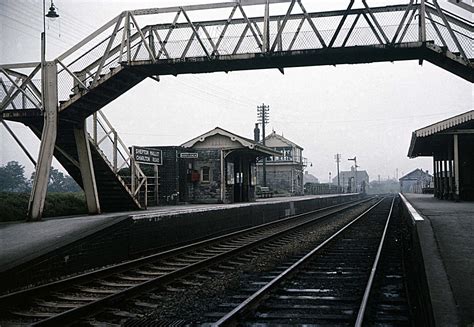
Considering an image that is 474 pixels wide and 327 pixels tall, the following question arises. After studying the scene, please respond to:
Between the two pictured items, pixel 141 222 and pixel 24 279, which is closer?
pixel 24 279

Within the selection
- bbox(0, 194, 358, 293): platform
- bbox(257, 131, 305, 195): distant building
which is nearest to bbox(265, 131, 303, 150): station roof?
bbox(257, 131, 305, 195): distant building

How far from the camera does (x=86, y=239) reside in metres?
9.48

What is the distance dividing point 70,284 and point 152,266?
7.47ft

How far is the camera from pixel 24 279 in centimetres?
765

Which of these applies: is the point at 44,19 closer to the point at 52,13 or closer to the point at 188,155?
the point at 52,13

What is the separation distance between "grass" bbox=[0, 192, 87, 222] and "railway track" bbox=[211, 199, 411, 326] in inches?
283

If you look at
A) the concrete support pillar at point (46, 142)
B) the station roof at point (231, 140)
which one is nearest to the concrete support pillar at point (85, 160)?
the concrete support pillar at point (46, 142)

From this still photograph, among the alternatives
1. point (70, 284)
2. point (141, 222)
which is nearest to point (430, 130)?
point (141, 222)

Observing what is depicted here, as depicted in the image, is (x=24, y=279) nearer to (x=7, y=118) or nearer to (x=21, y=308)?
(x=21, y=308)

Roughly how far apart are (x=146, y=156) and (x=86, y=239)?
10.3 meters

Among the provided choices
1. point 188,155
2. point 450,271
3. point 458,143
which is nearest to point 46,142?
point 450,271

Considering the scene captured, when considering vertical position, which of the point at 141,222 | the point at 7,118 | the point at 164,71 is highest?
the point at 164,71

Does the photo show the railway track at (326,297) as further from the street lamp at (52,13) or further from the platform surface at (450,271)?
the street lamp at (52,13)

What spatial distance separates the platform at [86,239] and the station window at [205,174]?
Result: 9043 millimetres
